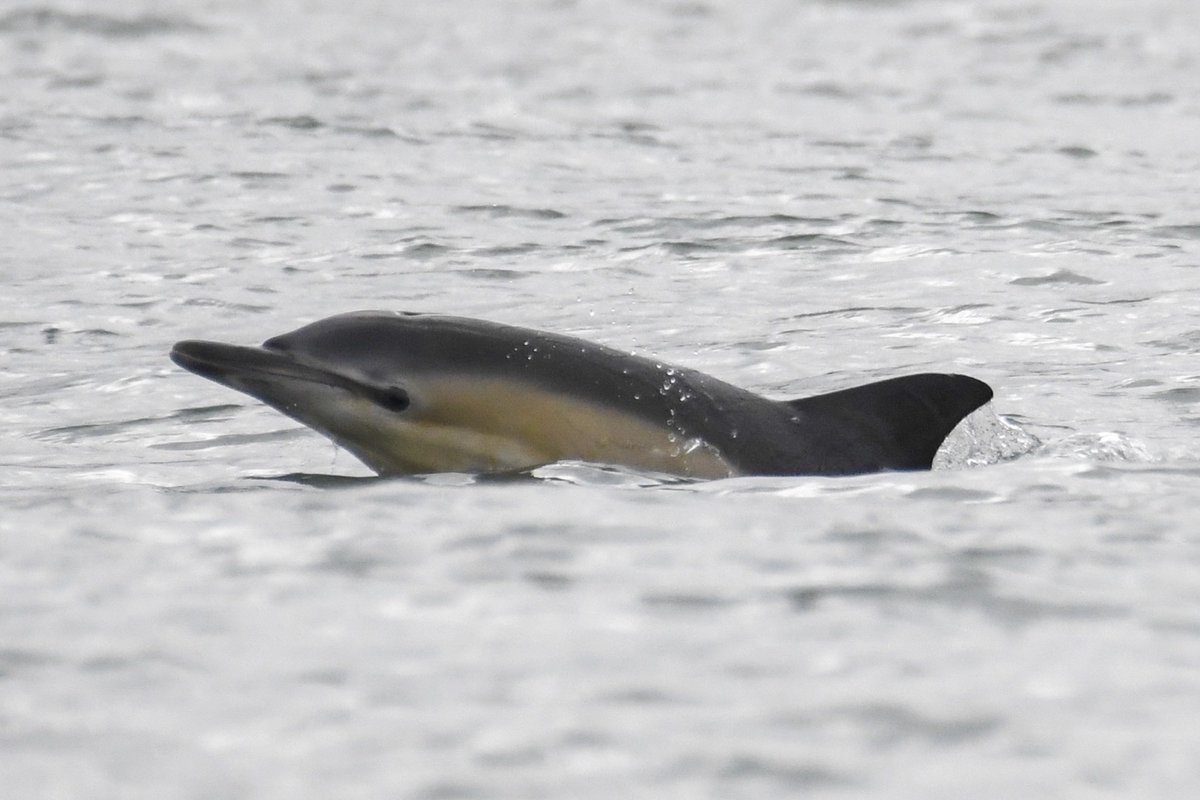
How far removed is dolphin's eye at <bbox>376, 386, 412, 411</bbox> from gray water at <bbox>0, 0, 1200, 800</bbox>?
0.28 meters

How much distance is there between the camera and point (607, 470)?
26.0 ft

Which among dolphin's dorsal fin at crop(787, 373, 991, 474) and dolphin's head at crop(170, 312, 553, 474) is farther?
dolphin's dorsal fin at crop(787, 373, 991, 474)

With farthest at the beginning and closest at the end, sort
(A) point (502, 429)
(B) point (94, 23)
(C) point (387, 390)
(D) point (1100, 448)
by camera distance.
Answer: (B) point (94, 23)
(D) point (1100, 448)
(A) point (502, 429)
(C) point (387, 390)

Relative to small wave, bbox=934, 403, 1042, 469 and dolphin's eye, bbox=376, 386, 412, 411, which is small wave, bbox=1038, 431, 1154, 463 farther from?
dolphin's eye, bbox=376, 386, 412, 411

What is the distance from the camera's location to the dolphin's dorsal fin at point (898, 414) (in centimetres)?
805

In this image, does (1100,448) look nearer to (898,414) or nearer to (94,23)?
(898,414)

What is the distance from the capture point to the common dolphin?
793 centimetres

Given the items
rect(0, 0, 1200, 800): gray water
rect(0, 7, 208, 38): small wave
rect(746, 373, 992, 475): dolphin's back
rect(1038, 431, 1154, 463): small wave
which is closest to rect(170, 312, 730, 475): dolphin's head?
rect(0, 0, 1200, 800): gray water

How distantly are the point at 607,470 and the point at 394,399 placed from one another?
0.82 meters

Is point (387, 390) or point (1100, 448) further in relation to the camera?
point (1100, 448)

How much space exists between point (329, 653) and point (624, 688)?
837 mm

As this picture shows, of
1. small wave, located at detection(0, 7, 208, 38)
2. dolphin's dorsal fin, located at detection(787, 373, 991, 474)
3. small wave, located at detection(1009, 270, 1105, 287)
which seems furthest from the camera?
small wave, located at detection(0, 7, 208, 38)

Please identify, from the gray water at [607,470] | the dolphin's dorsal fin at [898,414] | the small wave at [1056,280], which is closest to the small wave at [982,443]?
the gray water at [607,470]

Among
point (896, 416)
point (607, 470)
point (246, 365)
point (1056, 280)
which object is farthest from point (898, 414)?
point (1056, 280)
